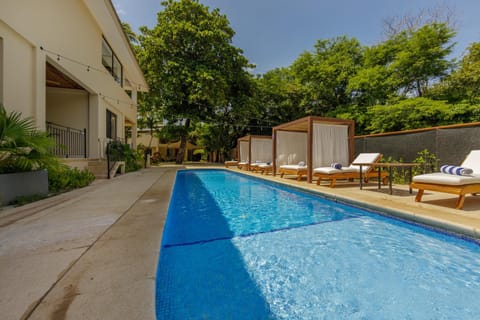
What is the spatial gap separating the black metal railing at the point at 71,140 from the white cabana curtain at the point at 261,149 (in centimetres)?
822

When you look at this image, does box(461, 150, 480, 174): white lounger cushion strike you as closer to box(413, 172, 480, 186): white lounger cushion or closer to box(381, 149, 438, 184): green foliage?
box(413, 172, 480, 186): white lounger cushion

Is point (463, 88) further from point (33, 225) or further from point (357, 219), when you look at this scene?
point (33, 225)

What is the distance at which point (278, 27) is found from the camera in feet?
48.0

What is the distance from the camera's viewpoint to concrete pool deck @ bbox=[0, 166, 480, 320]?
3.97 ft

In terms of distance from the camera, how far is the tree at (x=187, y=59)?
16547mm

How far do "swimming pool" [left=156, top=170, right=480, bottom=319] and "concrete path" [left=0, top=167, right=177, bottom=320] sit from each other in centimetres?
31

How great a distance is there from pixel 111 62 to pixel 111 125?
9.94 ft

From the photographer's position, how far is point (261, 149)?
42.1 feet

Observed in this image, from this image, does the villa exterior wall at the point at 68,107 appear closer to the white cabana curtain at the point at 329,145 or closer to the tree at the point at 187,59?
the tree at the point at 187,59

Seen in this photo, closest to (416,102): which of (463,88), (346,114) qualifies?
(463,88)

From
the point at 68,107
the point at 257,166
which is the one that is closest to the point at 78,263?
the point at 68,107

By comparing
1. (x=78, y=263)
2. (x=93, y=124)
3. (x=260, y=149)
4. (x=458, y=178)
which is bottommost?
(x=78, y=263)

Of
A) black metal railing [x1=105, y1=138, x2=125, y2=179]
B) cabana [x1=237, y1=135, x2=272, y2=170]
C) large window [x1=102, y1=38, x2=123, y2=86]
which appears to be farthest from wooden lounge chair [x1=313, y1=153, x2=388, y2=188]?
large window [x1=102, y1=38, x2=123, y2=86]

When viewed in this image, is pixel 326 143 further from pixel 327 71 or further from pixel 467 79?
pixel 327 71
